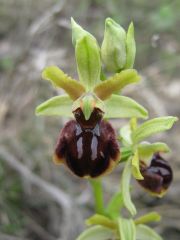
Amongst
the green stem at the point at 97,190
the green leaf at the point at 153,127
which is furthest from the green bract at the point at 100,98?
the green stem at the point at 97,190

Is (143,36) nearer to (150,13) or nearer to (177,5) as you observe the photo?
(150,13)

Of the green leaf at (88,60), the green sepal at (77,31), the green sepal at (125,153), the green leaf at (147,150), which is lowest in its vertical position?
the green sepal at (125,153)

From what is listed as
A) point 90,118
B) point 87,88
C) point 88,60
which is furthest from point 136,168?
point 88,60

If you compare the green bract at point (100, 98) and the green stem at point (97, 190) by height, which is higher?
the green bract at point (100, 98)

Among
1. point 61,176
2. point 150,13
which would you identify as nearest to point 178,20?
point 150,13

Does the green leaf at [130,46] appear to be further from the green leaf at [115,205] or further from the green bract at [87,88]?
the green leaf at [115,205]

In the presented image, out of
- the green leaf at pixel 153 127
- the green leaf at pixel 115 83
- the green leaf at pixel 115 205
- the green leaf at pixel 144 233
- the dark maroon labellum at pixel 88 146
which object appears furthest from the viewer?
the green leaf at pixel 144 233

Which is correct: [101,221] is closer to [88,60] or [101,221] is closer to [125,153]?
[125,153]
